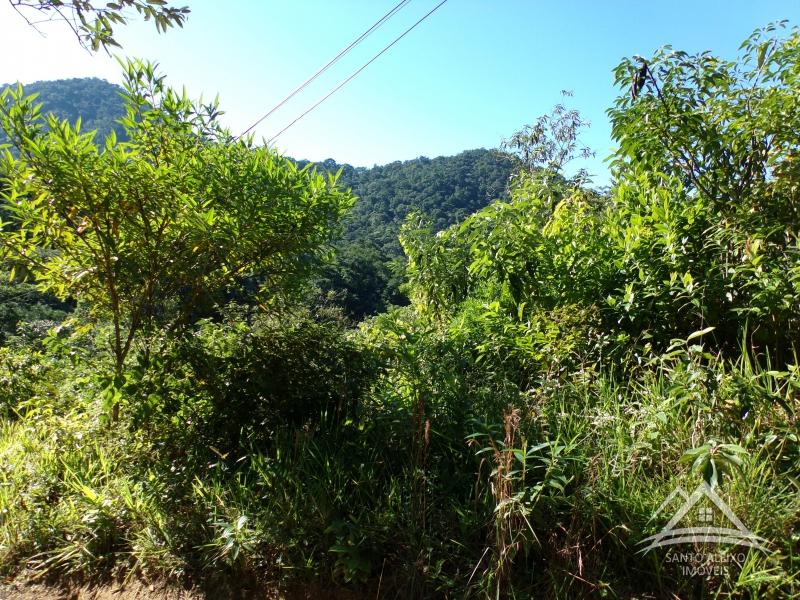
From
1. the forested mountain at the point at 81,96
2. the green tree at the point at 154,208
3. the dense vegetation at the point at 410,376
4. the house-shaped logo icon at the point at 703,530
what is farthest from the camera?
the forested mountain at the point at 81,96

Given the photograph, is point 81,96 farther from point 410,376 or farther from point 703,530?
point 703,530

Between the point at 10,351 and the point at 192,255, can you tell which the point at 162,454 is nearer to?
the point at 192,255

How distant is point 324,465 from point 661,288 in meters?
2.39

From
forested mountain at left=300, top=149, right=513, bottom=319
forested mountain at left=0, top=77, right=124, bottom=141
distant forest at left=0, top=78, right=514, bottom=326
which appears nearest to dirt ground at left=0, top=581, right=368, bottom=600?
distant forest at left=0, top=78, right=514, bottom=326

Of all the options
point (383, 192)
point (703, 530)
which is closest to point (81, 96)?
point (383, 192)

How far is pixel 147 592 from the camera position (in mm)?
2885

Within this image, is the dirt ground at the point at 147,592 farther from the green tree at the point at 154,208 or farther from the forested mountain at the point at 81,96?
the forested mountain at the point at 81,96

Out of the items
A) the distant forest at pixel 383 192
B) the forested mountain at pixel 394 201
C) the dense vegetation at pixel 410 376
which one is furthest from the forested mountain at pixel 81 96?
the dense vegetation at pixel 410 376

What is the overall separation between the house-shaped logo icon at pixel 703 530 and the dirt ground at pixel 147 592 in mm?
1421

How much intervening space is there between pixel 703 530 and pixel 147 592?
109 inches

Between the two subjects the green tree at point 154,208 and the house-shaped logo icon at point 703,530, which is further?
the green tree at point 154,208

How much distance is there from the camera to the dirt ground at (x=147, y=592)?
2.63m

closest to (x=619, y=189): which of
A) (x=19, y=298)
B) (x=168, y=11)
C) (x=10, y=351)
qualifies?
(x=168, y=11)

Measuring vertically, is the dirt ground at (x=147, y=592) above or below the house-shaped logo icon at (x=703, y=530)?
above
